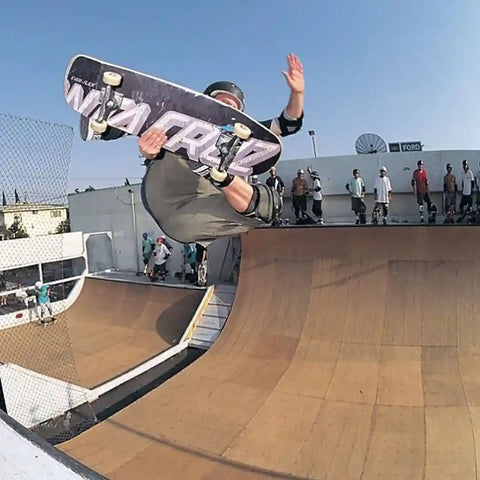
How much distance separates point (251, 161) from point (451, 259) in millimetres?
6484

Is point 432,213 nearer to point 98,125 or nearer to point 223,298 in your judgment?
point 223,298

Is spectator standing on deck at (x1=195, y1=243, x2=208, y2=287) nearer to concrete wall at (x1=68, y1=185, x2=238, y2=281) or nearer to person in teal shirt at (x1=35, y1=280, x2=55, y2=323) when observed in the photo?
concrete wall at (x1=68, y1=185, x2=238, y2=281)

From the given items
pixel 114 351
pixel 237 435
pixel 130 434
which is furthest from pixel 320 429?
pixel 114 351

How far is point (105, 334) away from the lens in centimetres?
1002

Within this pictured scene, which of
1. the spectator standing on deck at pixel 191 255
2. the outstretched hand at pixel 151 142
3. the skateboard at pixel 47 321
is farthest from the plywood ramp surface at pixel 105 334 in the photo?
the outstretched hand at pixel 151 142

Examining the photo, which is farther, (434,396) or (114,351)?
(114,351)

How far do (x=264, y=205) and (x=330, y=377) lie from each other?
15.9 ft

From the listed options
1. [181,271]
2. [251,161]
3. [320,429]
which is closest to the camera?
[251,161]

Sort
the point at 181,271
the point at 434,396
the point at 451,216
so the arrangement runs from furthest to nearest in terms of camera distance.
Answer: the point at 181,271
the point at 451,216
the point at 434,396

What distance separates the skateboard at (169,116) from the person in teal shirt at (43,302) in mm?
10992

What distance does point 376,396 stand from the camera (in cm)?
549

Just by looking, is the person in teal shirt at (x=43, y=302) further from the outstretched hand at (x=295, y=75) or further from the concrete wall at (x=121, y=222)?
the outstretched hand at (x=295, y=75)

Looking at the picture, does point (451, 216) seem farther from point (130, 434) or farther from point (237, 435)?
point (130, 434)

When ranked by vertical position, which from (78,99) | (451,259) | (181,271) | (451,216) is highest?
(78,99)
